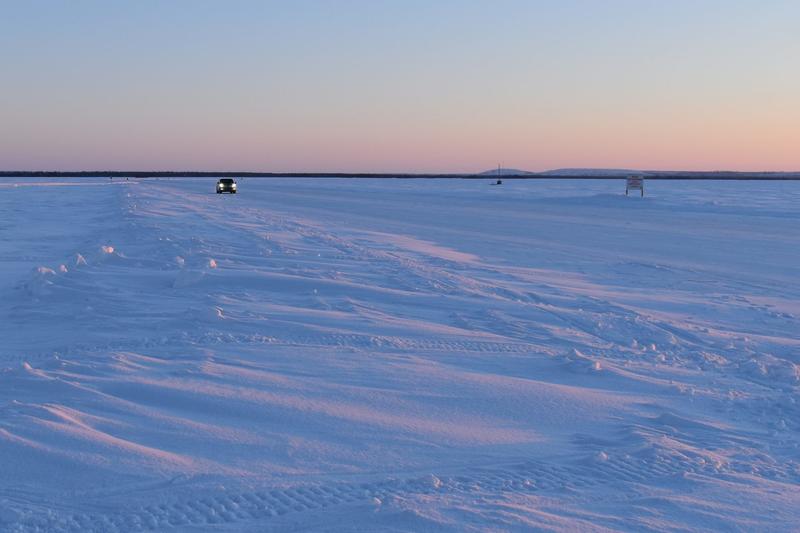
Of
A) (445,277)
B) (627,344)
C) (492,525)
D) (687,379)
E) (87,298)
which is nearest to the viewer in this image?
(492,525)

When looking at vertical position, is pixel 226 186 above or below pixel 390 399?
Result: above

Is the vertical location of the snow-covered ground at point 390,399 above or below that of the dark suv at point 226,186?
below

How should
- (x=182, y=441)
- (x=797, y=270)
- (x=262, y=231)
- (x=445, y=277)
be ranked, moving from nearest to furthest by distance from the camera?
1. (x=182, y=441)
2. (x=445, y=277)
3. (x=797, y=270)
4. (x=262, y=231)

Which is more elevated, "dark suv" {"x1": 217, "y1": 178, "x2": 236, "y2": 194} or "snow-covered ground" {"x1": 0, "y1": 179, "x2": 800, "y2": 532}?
"dark suv" {"x1": 217, "y1": 178, "x2": 236, "y2": 194}

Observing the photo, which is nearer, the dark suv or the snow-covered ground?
the snow-covered ground

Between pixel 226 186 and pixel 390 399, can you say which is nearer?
pixel 390 399

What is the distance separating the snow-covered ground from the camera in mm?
3834

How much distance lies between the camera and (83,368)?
6.11 metres

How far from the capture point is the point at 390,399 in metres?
5.57

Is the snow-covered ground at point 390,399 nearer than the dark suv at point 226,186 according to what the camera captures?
Yes

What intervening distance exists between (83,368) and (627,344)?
179 inches

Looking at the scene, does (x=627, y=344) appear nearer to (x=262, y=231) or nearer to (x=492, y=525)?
(x=492, y=525)

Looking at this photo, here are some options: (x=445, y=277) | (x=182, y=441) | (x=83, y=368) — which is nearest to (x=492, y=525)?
(x=182, y=441)

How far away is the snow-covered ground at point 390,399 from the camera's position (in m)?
3.83
